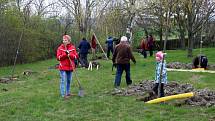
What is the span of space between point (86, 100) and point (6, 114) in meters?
2.48

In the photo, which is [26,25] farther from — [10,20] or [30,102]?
[30,102]

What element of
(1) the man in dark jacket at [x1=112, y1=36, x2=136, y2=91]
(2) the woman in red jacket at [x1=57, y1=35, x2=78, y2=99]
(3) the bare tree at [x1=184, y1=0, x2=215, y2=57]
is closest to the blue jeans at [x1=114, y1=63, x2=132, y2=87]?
(1) the man in dark jacket at [x1=112, y1=36, x2=136, y2=91]

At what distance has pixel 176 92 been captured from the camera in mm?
11977

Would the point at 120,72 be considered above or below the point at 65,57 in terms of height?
below

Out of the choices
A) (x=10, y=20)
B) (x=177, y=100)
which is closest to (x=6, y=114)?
(x=177, y=100)

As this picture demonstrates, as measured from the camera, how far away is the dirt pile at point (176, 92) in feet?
34.9

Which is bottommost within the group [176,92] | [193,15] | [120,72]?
[176,92]

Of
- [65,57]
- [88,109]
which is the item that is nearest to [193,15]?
[65,57]

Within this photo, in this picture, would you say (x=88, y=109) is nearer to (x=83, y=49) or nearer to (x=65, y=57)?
(x=65, y=57)

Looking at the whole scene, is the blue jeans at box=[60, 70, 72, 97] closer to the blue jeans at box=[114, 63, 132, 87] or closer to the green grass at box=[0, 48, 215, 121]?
the green grass at box=[0, 48, 215, 121]

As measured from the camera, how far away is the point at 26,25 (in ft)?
115

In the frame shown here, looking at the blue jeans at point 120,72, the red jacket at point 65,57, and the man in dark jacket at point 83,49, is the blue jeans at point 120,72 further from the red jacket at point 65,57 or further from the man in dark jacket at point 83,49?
the man in dark jacket at point 83,49

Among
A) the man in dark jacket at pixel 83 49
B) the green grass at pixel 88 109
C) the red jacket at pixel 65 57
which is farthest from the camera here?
the man in dark jacket at pixel 83 49

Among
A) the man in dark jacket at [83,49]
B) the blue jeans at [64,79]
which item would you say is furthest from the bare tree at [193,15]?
the blue jeans at [64,79]
